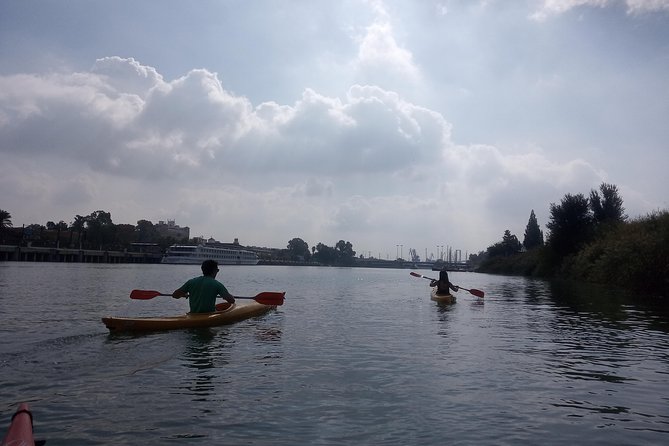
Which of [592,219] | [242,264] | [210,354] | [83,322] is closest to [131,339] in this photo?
[210,354]

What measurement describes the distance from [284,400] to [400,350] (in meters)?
5.69

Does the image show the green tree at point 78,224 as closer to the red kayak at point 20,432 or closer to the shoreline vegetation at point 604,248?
the shoreline vegetation at point 604,248

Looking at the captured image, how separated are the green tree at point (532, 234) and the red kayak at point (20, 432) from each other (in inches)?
5467

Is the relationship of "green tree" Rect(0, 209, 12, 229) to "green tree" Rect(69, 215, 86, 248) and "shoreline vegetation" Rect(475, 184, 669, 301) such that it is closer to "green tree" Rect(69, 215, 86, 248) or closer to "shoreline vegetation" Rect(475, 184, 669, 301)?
"green tree" Rect(69, 215, 86, 248)

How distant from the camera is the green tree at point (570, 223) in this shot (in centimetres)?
7069

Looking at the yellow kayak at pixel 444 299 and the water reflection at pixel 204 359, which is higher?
the yellow kayak at pixel 444 299

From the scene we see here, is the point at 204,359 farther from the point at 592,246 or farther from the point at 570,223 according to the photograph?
the point at 570,223

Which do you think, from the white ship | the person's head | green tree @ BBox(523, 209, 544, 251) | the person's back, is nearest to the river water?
the person's head

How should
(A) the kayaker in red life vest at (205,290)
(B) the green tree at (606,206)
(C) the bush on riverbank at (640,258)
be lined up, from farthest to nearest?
(B) the green tree at (606,206) → (C) the bush on riverbank at (640,258) → (A) the kayaker in red life vest at (205,290)

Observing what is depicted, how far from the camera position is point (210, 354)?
41.7ft

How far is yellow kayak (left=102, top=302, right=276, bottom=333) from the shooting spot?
15.0 metres

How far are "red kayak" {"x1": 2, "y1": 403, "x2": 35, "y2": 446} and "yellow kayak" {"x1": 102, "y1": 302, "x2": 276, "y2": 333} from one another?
937cm

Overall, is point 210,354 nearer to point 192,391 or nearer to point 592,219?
point 192,391

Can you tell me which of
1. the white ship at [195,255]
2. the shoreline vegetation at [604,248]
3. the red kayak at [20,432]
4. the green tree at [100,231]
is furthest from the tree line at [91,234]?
the red kayak at [20,432]
